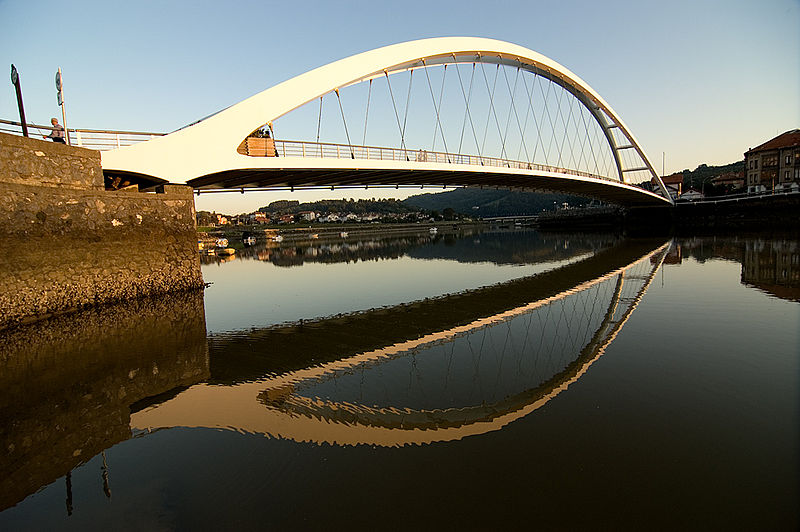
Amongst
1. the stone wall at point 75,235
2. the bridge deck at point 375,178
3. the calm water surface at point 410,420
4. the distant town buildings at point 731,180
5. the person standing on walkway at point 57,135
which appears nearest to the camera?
the calm water surface at point 410,420

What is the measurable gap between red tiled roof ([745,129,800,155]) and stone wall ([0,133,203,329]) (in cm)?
6855

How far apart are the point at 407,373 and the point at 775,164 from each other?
68938 mm

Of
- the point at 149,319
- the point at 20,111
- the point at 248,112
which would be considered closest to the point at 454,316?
the point at 149,319

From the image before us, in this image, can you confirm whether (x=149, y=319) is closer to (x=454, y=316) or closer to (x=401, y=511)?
(x=454, y=316)

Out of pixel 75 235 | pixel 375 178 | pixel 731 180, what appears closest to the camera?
pixel 75 235

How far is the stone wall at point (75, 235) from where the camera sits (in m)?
8.84

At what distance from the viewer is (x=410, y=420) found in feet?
15.4

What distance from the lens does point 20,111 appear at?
33.6 feet

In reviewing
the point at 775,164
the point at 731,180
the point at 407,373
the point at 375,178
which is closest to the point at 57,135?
the point at 407,373

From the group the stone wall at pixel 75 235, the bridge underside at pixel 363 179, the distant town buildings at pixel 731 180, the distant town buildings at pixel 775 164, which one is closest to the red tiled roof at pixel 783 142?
the distant town buildings at pixel 775 164

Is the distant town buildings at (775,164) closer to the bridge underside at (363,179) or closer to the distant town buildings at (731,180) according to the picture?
the distant town buildings at (731,180)

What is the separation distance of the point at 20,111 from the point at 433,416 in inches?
511

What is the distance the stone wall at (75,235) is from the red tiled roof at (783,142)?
225 ft

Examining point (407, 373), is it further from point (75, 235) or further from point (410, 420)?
point (75, 235)
